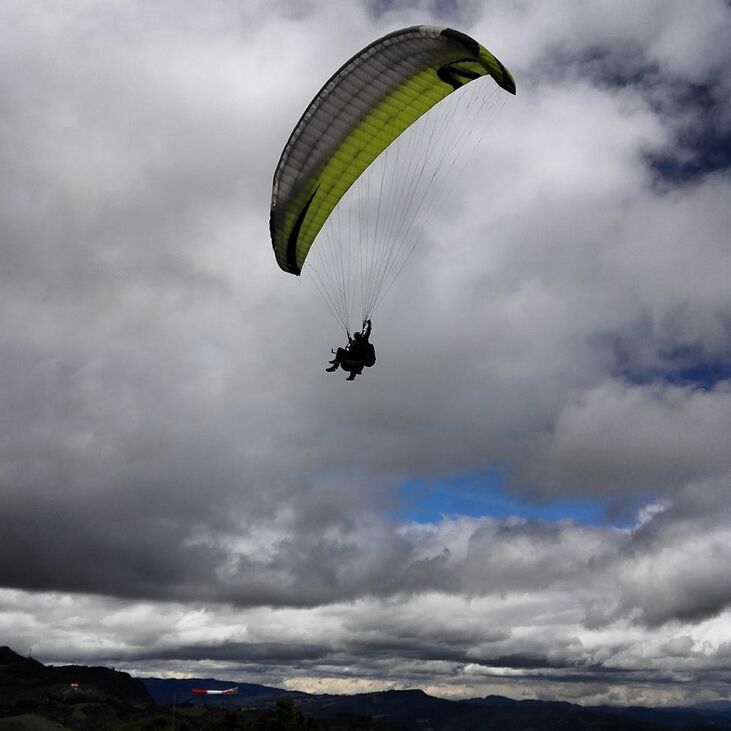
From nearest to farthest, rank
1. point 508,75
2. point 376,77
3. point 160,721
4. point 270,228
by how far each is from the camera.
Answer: point 508,75
point 376,77
point 270,228
point 160,721

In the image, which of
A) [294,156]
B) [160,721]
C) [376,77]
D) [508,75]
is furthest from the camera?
[160,721]

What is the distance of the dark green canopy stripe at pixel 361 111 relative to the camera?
95.4ft

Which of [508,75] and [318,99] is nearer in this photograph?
[508,75]

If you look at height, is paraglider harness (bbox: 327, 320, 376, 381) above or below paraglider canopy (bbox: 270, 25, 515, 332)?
below

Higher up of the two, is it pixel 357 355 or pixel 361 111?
pixel 361 111

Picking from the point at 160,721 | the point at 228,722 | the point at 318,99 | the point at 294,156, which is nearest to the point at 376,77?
the point at 318,99

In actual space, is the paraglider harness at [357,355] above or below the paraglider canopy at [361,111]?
below

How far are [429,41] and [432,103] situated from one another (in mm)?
5242

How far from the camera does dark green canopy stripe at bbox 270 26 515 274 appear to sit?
2908 cm

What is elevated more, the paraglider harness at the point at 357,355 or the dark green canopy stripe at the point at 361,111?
the dark green canopy stripe at the point at 361,111

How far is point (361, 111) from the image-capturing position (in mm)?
32344

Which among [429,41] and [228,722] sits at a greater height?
[429,41]

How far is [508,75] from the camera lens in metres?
27.4

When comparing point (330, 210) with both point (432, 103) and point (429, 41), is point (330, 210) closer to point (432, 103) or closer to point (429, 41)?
point (432, 103)
